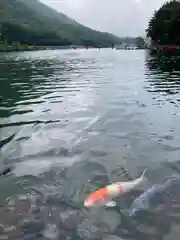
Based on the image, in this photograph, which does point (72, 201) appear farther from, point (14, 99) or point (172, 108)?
point (14, 99)

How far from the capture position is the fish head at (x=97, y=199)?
Answer: 310 inches

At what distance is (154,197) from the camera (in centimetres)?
825

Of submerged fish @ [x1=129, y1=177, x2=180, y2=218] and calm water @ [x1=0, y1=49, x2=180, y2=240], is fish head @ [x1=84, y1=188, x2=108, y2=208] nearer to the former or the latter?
calm water @ [x1=0, y1=49, x2=180, y2=240]

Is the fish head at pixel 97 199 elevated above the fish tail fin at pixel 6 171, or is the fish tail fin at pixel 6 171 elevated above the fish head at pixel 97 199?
the fish head at pixel 97 199

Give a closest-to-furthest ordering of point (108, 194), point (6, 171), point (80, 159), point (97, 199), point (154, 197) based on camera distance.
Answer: point (97, 199) → point (108, 194) → point (154, 197) → point (6, 171) → point (80, 159)

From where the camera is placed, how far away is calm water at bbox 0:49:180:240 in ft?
23.9

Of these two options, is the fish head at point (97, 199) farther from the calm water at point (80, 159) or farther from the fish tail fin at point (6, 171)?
the fish tail fin at point (6, 171)

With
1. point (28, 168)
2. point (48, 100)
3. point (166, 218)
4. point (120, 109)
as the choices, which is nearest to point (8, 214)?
→ point (28, 168)

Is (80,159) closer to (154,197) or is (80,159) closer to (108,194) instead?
(108,194)

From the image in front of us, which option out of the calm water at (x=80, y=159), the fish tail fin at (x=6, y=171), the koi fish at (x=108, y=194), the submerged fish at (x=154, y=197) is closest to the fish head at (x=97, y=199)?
the koi fish at (x=108, y=194)

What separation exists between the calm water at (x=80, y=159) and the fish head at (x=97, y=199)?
203mm

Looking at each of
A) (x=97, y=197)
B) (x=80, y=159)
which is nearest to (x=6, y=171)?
(x=80, y=159)

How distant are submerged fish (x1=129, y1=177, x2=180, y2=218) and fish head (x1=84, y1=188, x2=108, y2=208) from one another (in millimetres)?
696

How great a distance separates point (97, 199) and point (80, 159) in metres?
3.35
